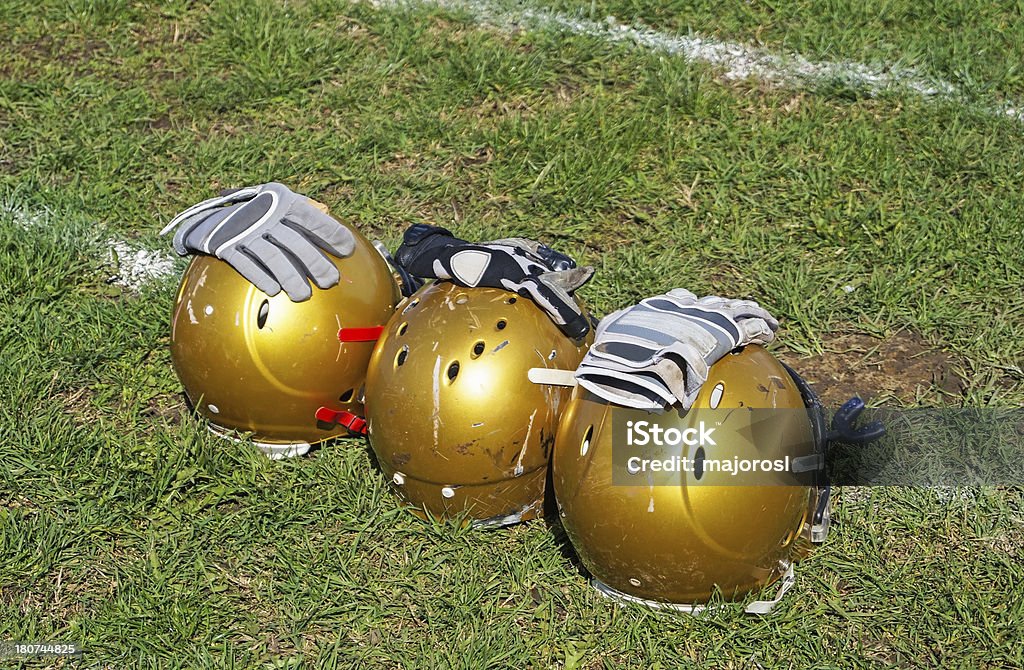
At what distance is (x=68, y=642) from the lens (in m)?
4.00

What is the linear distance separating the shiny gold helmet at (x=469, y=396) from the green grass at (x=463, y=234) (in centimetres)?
33

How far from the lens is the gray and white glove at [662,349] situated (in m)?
3.56

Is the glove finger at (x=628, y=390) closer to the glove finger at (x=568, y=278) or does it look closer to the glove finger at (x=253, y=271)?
the glove finger at (x=568, y=278)

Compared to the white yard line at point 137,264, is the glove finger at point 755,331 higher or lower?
higher

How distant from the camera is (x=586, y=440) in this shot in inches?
148

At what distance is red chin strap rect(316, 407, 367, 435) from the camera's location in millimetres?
4465

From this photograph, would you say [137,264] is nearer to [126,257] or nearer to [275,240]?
[126,257]

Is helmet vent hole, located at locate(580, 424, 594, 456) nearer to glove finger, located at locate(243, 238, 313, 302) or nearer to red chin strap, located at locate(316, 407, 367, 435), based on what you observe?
red chin strap, located at locate(316, 407, 367, 435)

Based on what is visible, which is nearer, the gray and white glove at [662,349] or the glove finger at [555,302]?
the gray and white glove at [662,349]

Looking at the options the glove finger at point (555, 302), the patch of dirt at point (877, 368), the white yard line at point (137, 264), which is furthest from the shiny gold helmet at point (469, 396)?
the white yard line at point (137, 264)

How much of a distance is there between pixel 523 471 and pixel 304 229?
4.04ft

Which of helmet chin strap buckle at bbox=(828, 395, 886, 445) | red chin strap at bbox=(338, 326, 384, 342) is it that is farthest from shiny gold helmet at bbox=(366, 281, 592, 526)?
helmet chin strap buckle at bbox=(828, 395, 886, 445)

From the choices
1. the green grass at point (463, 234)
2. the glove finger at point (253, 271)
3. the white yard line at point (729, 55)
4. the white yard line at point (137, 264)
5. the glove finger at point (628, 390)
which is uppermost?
the glove finger at point (628, 390)

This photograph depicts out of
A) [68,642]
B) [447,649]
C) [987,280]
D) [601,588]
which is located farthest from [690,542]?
[987,280]
